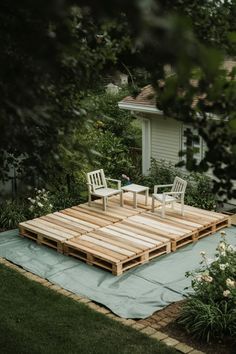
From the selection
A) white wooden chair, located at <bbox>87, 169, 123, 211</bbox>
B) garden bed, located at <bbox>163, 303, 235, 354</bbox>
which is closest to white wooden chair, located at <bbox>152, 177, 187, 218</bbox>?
white wooden chair, located at <bbox>87, 169, 123, 211</bbox>

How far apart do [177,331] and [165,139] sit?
804 cm

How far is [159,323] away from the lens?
272 inches

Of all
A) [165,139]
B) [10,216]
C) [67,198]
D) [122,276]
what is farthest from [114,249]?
[165,139]

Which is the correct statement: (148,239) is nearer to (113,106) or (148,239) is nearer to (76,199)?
(76,199)

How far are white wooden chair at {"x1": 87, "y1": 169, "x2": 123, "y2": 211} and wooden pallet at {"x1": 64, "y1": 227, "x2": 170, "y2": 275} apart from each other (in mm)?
1376

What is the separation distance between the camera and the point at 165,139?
46.3ft

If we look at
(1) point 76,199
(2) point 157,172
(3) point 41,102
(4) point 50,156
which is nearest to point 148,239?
(1) point 76,199

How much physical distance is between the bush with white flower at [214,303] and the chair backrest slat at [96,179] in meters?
4.83

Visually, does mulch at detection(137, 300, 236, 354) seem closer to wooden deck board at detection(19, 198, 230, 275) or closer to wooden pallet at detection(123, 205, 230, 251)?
wooden deck board at detection(19, 198, 230, 275)

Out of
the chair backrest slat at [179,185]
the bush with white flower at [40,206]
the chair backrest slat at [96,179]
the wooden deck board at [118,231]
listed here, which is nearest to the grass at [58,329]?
the wooden deck board at [118,231]

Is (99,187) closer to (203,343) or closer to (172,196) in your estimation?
(172,196)

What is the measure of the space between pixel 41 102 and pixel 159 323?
5.01 metres

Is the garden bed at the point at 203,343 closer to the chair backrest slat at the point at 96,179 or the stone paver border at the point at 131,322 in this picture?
the stone paver border at the point at 131,322

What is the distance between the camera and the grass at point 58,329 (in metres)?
6.22
